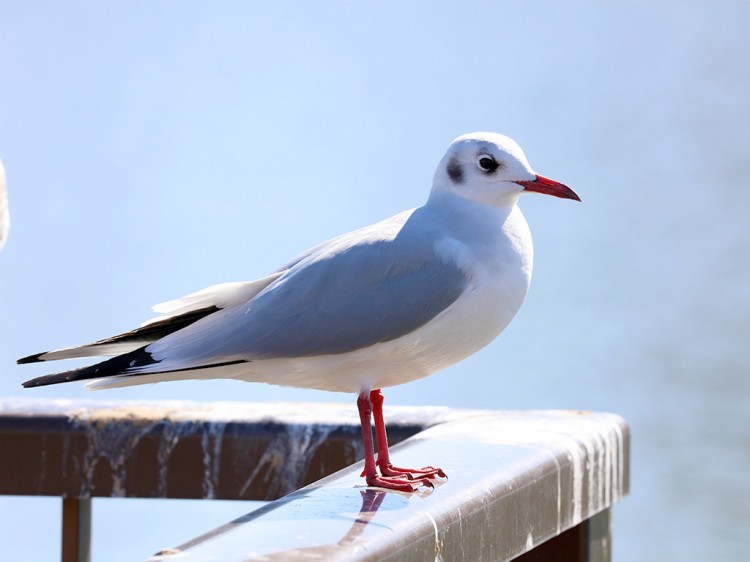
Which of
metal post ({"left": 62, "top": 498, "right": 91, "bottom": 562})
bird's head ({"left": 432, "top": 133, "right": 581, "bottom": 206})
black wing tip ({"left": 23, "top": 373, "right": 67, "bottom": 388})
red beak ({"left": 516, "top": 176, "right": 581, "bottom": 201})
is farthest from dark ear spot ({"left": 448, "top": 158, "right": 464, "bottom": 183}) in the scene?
metal post ({"left": 62, "top": 498, "right": 91, "bottom": 562})

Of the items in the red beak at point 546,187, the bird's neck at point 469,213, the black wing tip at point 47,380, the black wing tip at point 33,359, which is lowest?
the black wing tip at point 47,380

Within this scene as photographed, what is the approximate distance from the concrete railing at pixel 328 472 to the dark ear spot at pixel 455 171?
0.41 meters

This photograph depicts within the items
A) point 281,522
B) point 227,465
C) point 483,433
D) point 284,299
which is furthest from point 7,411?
point 281,522

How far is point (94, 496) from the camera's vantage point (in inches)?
90.5

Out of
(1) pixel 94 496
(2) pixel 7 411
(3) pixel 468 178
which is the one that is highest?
(3) pixel 468 178

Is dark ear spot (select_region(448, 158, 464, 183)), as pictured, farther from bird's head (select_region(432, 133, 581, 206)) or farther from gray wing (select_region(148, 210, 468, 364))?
gray wing (select_region(148, 210, 468, 364))

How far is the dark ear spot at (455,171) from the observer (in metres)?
2.32

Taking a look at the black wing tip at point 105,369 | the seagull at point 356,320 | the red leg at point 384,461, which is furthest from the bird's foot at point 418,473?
the black wing tip at point 105,369

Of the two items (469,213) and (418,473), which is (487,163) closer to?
(469,213)

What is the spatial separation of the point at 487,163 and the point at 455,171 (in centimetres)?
6

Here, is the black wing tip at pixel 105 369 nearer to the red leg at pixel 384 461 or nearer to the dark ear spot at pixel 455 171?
the red leg at pixel 384 461

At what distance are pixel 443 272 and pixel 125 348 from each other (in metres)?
0.53

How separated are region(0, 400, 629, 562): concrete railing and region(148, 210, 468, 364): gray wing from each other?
19 cm

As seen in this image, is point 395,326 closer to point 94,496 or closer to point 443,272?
point 443,272
